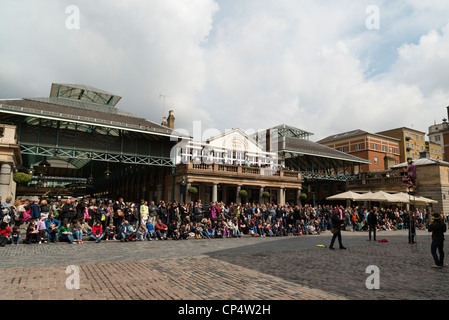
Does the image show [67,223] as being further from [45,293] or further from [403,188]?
[403,188]

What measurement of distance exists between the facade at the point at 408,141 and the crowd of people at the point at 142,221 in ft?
185

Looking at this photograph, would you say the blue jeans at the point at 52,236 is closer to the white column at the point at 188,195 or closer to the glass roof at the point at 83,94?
the white column at the point at 188,195

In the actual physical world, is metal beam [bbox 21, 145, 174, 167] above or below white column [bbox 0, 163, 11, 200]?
above

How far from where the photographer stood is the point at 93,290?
18.8 ft

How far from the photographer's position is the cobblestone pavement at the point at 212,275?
5.60 m

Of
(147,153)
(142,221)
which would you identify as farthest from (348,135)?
(142,221)

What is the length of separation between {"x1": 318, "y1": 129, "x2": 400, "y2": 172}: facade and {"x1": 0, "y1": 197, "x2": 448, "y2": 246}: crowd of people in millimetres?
43580

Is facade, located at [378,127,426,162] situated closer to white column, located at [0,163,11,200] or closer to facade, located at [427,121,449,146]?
facade, located at [427,121,449,146]

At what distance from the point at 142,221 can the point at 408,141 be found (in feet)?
Result: 245

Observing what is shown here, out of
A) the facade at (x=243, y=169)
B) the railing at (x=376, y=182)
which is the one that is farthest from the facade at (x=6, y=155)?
the railing at (x=376, y=182)

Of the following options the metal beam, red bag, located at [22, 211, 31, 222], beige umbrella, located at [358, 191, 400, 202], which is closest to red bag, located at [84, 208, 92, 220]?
red bag, located at [22, 211, 31, 222]

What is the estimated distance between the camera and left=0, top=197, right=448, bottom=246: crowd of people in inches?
505
